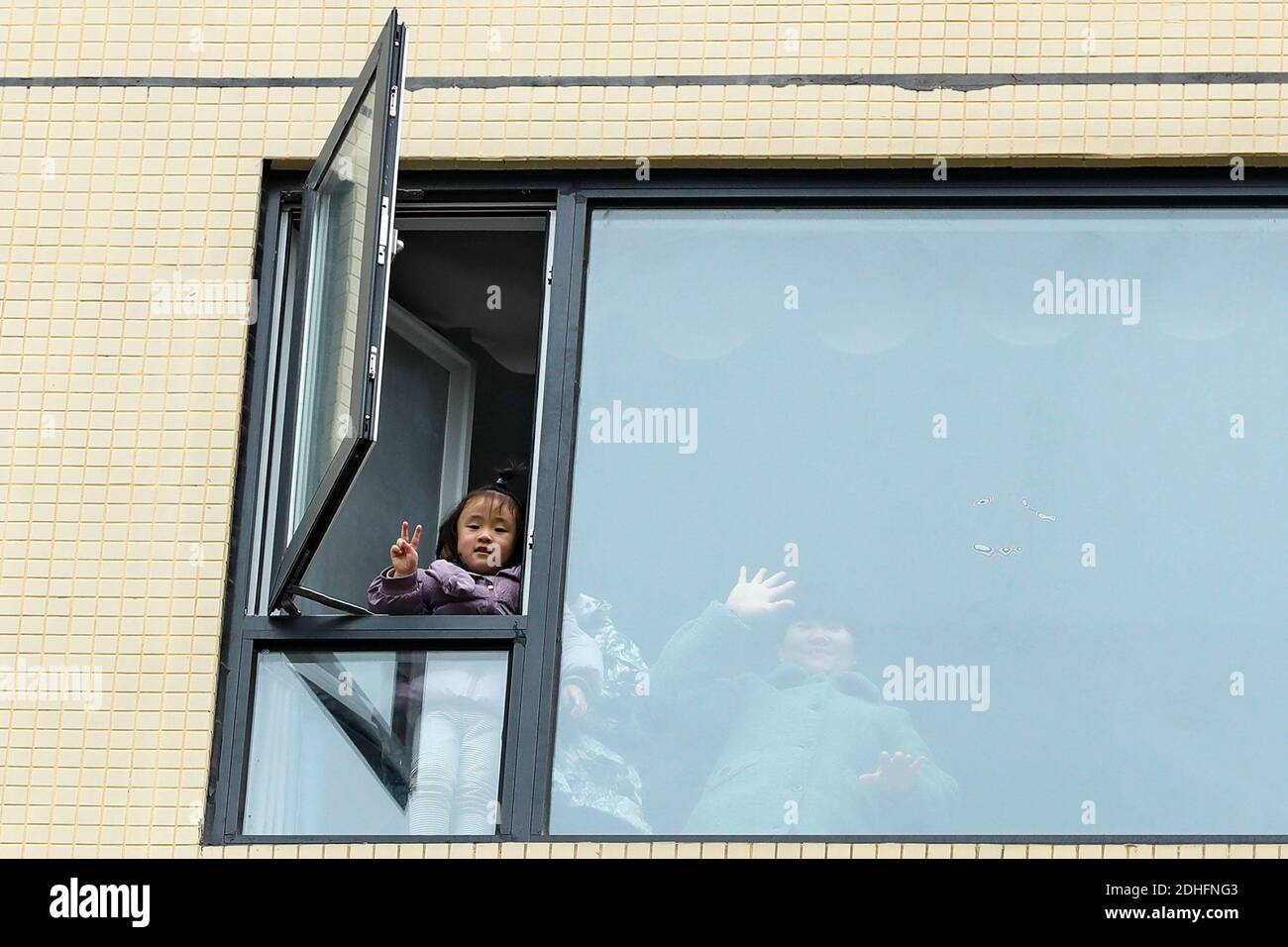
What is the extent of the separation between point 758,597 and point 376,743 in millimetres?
1097

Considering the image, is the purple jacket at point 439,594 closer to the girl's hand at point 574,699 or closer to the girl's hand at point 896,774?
the girl's hand at point 574,699

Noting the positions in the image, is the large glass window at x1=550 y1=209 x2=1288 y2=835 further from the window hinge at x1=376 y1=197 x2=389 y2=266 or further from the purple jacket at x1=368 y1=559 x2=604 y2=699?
the window hinge at x1=376 y1=197 x2=389 y2=266

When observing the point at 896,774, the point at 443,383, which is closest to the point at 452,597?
the point at 896,774

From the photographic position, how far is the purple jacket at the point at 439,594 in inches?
245

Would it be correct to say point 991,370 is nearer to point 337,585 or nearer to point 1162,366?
point 1162,366

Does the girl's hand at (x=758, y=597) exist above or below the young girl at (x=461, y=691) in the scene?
above

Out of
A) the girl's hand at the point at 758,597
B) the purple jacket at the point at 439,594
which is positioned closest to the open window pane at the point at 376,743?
the purple jacket at the point at 439,594

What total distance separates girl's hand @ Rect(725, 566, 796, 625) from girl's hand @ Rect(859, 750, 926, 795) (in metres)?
0.50

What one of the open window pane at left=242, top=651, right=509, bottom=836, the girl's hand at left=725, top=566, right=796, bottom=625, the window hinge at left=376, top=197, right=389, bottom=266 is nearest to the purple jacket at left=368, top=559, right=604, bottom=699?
the open window pane at left=242, top=651, right=509, bottom=836

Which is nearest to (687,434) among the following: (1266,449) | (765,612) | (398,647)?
(765,612)

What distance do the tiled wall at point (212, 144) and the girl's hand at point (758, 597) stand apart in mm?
1245

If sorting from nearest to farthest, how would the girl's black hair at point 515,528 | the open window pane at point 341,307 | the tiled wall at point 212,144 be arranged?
the open window pane at point 341,307, the tiled wall at point 212,144, the girl's black hair at point 515,528

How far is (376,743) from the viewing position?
613 cm

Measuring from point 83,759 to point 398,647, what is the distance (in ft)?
2.89
